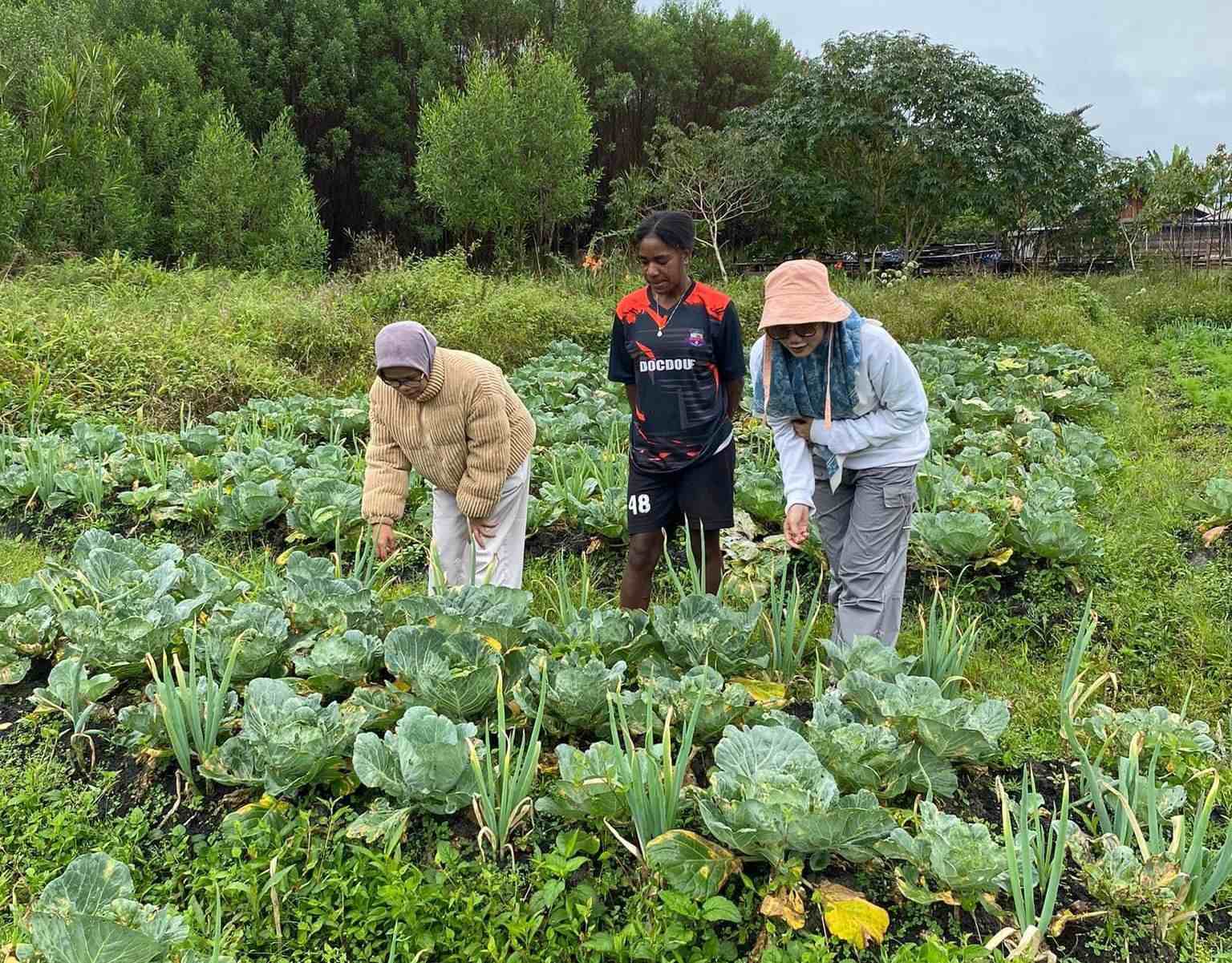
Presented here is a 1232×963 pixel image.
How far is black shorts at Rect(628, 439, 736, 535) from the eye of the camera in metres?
3.26

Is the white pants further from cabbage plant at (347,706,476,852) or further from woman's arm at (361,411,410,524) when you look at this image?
cabbage plant at (347,706,476,852)

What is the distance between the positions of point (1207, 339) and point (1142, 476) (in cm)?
774

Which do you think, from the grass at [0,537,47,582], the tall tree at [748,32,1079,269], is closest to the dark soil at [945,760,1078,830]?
the grass at [0,537,47,582]

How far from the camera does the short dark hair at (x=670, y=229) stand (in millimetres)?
3041

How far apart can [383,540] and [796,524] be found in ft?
4.57

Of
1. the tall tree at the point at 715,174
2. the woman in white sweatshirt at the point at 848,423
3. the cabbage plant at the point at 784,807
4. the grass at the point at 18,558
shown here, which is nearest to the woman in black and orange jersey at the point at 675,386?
the woman in white sweatshirt at the point at 848,423

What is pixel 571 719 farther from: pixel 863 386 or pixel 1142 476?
pixel 1142 476

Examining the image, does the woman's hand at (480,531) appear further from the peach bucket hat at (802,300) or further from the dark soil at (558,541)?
the peach bucket hat at (802,300)

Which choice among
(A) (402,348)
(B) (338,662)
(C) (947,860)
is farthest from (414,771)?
(A) (402,348)

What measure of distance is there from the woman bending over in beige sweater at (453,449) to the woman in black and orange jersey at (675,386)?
0.44m

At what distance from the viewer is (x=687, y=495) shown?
10.8ft

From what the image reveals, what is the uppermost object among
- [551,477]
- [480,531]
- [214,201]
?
[214,201]

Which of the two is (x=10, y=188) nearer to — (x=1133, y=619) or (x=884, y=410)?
(x=884, y=410)

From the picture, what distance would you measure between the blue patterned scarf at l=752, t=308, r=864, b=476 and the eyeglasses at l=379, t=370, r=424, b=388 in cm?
107
